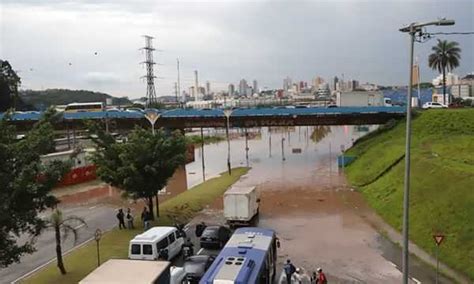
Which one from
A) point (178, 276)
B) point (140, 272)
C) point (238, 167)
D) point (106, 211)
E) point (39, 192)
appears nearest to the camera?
point (140, 272)

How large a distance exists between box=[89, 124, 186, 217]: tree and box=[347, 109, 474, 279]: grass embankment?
1460 cm

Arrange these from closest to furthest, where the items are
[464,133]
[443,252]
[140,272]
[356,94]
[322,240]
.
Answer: [140,272]
[443,252]
[322,240]
[464,133]
[356,94]

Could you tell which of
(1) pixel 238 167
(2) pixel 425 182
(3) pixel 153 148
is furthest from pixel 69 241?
(1) pixel 238 167

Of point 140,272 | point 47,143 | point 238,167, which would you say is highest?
point 47,143

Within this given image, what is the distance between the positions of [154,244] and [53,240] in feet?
31.8

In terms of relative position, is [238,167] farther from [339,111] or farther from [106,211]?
[106,211]

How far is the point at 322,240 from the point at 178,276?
439 inches

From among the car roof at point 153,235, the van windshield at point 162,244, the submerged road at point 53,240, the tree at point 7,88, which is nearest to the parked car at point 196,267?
the van windshield at point 162,244

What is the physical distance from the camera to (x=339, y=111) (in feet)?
222

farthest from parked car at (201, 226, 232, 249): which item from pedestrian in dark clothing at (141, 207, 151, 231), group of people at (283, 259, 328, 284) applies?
group of people at (283, 259, 328, 284)

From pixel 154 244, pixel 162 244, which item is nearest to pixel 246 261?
pixel 154 244

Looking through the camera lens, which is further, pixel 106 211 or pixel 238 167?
pixel 238 167

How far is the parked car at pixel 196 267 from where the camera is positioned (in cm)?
1986

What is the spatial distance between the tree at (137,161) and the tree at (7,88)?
281ft
